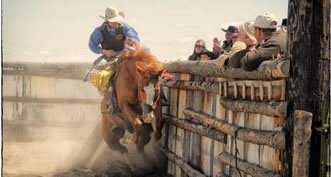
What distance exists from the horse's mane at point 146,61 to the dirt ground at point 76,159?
1.80 m

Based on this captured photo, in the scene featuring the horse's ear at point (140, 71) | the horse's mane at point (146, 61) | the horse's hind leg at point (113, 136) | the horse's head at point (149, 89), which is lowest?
the horse's hind leg at point (113, 136)

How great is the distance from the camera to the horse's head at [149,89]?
27.3ft

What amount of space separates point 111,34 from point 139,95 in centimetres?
207

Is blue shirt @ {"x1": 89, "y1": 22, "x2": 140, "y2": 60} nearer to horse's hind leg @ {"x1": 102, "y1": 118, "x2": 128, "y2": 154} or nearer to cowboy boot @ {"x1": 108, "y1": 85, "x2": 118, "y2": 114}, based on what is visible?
cowboy boot @ {"x1": 108, "y1": 85, "x2": 118, "y2": 114}

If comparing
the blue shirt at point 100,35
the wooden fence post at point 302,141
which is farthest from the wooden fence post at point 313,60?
the blue shirt at point 100,35

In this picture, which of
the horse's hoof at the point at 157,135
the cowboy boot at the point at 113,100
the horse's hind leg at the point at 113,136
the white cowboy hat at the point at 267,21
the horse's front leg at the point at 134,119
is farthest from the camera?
the horse's hind leg at the point at 113,136

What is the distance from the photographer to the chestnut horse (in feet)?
27.4

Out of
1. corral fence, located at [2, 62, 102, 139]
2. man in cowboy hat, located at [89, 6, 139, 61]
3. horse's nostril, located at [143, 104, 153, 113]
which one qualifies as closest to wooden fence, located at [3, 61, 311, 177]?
Result: horse's nostril, located at [143, 104, 153, 113]

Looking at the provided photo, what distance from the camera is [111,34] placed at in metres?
10.2

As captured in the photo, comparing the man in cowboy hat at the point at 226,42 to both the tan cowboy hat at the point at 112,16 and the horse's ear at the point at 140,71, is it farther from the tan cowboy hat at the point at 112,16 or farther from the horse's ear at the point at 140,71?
the horse's ear at the point at 140,71

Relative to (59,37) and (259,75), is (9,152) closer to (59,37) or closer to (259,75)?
(259,75)

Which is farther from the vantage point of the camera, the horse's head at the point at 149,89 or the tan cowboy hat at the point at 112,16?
the tan cowboy hat at the point at 112,16

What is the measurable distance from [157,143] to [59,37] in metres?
34.4

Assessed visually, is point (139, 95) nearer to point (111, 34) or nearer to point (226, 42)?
point (111, 34)
